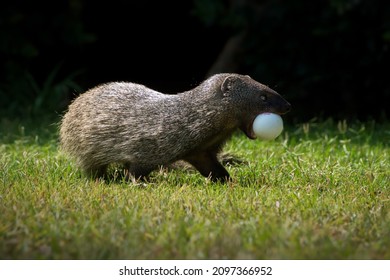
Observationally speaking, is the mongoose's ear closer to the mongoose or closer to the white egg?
the mongoose

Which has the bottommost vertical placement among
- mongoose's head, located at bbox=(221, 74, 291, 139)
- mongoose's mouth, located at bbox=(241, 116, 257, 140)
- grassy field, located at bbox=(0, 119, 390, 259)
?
grassy field, located at bbox=(0, 119, 390, 259)

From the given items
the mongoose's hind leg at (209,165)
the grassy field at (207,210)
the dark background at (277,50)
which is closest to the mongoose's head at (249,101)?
the mongoose's hind leg at (209,165)

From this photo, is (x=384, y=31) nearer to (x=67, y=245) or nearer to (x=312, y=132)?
(x=312, y=132)

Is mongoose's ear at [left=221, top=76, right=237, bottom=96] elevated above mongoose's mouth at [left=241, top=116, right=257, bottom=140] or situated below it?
above

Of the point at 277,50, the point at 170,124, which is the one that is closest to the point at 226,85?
the point at 170,124

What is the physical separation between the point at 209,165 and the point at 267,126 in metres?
0.53

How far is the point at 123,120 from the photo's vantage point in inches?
206

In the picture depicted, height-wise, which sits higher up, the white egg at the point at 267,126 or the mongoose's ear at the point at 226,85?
the mongoose's ear at the point at 226,85

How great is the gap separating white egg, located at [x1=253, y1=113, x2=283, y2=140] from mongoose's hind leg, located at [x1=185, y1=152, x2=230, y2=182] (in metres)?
0.40

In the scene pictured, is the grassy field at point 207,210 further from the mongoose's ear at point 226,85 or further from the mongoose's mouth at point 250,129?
the mongoose's ear at point 226,85

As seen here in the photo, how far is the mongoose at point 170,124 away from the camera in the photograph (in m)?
5.04

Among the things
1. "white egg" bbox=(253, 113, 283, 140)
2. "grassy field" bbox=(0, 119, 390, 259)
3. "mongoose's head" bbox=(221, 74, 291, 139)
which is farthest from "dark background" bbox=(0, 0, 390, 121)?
"white egg" bbox=(253, 113, 283, 140)

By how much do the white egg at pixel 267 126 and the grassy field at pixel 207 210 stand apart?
1.10 feet

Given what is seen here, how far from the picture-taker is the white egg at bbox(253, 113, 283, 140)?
193 inches
